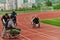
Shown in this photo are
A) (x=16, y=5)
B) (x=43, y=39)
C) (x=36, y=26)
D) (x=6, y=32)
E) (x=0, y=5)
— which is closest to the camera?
(x=43, y=39)

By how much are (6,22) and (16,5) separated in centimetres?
4675

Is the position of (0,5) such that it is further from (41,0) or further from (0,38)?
(0,38)

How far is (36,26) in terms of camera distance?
21422 mm

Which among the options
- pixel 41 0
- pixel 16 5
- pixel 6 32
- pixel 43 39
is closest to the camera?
pixel 43 39

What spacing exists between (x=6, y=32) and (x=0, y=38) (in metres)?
0.55

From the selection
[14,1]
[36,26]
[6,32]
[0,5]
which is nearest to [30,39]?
[6,32]

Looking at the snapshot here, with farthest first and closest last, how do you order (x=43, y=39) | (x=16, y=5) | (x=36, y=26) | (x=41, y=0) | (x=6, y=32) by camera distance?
(x=41, y=0)
(x=16, y=5)
(x=36, y=26)
(x=6, y=32)
(x=43, y=39)

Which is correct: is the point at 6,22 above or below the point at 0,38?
above

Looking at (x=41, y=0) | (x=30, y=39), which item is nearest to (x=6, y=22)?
(x=30, y=39)

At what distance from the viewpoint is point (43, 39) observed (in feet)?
48.4

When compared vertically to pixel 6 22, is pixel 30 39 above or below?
below

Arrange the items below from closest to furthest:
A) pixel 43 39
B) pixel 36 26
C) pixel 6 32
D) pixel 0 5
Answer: pixel 43 39, pixel 6 32, pixel 36 26, pixel 0 5

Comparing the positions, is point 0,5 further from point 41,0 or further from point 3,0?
point 41,0

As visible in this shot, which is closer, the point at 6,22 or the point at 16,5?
the point at 6,22
